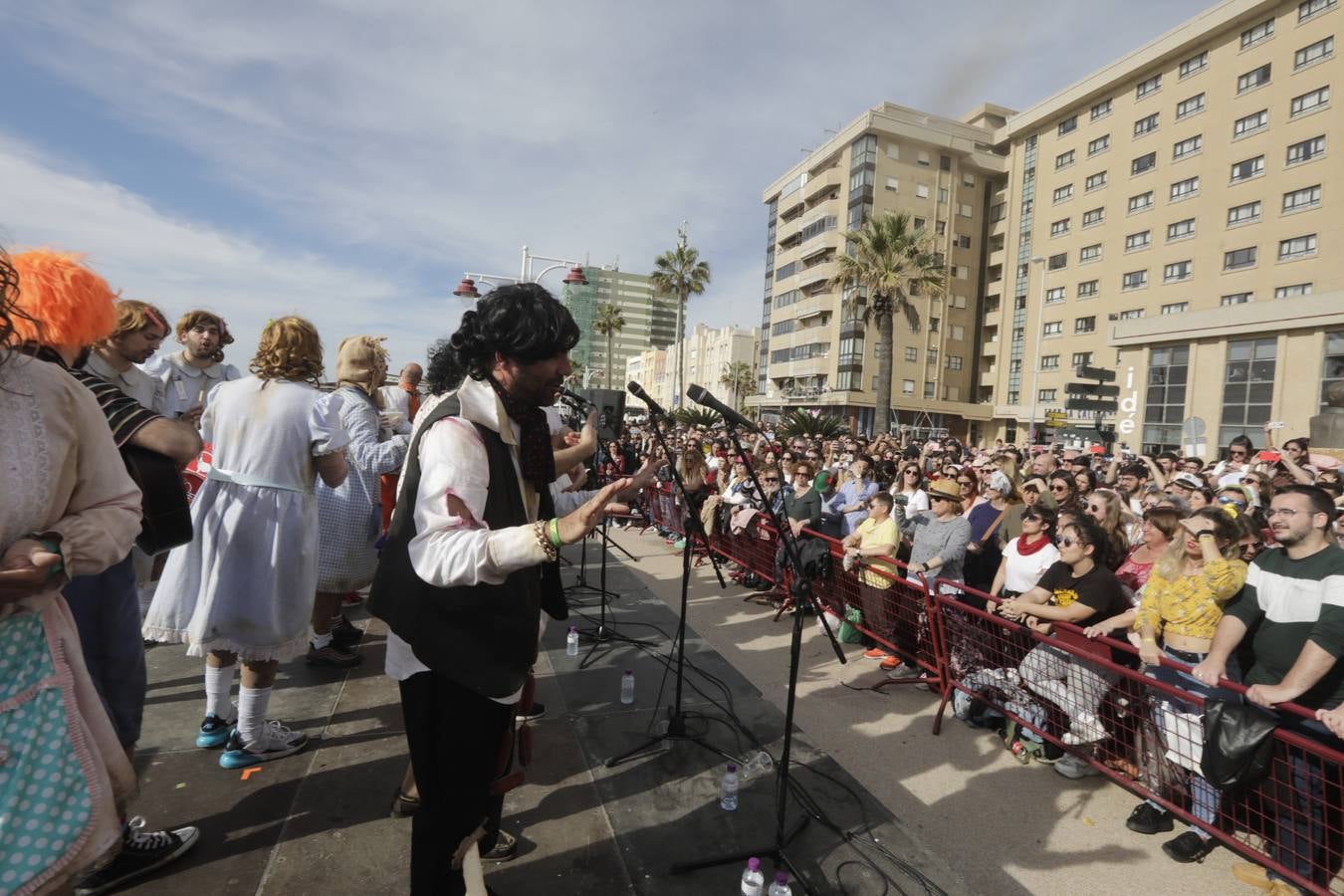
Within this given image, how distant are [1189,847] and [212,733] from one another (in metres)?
4.90

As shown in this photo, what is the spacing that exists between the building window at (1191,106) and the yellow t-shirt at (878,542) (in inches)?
1749

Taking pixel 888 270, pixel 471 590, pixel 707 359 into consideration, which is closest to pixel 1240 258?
pixel 888 270

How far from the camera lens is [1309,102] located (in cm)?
3075

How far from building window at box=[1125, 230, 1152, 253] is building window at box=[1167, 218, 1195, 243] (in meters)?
1.10

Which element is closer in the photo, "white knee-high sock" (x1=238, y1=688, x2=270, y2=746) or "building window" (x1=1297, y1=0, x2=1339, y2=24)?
"white knee-high sock" (x1=238, y1=688, x2=270, y2=746)

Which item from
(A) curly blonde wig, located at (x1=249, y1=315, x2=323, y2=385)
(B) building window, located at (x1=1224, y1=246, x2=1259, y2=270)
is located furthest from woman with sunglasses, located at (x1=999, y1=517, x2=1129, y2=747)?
(B) building window, located at (x1=1224, y1=246, x2=1259, y2=270)

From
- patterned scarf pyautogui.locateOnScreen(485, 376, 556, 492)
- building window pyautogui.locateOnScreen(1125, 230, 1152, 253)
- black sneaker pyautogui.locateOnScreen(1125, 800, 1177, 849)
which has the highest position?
building window pyautogui.locateOnScreen(1125, 230, 1152, 253)

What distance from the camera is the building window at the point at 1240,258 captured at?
107 feet

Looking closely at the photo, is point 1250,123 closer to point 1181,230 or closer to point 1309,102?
point 1309,102

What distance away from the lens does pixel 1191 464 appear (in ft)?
32.5

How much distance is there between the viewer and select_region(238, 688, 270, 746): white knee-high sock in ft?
10.5

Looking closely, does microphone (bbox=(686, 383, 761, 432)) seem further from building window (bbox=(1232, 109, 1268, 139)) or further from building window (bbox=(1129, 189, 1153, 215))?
building window (bbox=(1129, 189, 1153, 215))

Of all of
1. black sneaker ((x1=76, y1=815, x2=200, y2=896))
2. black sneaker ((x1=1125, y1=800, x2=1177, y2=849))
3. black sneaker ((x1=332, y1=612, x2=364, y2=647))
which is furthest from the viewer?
black sneaker ((x1=332, y1=612, x2=364, y2=647))

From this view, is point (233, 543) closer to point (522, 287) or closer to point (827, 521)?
point (522, 287)
